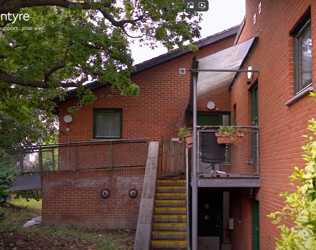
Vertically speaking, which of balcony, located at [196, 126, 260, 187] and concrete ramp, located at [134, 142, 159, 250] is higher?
balcony, located at [196, 126, 260, 187]

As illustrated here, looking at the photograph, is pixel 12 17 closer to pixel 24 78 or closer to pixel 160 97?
pixel 24 78

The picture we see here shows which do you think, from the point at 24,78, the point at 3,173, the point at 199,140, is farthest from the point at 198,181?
the point at 24,78

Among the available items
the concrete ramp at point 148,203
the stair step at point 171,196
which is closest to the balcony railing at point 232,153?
the concrete ramp at point 148,203

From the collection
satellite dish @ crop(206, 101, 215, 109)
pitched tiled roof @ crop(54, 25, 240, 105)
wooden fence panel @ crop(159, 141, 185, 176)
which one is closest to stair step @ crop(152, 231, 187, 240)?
wooden fence panel @ crop(159, 141, 185, 176)

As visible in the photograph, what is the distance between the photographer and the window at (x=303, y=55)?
5.95 meters

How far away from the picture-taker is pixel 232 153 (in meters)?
9.64

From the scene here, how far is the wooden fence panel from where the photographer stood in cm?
1406

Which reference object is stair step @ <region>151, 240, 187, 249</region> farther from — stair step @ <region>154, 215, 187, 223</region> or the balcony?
the balcony

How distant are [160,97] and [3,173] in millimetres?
7923

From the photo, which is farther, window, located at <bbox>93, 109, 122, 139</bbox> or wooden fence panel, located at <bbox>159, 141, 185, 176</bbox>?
window, located at <bbox>93, 109, 122, 139</bbox>

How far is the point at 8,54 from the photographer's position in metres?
10.4

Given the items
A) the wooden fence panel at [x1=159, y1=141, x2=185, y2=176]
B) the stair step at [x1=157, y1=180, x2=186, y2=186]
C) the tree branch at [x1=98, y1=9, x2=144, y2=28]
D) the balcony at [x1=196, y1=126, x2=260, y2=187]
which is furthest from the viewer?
the wooden fence panel at [x1=159, y1=141, x2=185, y2=176]

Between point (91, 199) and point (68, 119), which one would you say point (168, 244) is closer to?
point (91, 199)

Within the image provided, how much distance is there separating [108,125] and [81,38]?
18.9 feet
